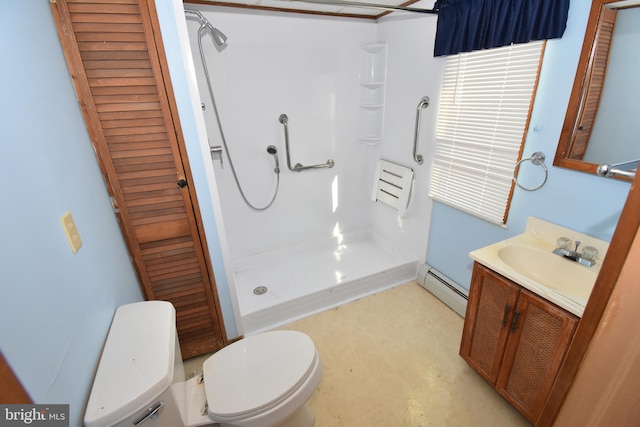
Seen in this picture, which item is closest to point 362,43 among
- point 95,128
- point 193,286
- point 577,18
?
point 577,18

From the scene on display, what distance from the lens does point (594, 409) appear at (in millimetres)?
544

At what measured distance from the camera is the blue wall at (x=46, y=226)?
0.66m

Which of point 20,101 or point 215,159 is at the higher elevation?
point 20,101

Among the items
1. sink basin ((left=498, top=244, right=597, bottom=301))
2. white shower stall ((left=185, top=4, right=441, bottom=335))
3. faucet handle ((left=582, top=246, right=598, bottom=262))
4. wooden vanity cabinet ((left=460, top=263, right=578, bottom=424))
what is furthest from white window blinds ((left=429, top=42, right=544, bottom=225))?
wooden vanity cabinet ((left=460, top=263, right=578, bottom=424))

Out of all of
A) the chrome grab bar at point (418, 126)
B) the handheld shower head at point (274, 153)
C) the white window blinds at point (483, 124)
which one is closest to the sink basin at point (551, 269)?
the white window blinds at point (483, 124)

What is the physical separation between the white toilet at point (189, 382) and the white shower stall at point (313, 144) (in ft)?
1.95

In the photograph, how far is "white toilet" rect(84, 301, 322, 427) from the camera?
88 centimetres

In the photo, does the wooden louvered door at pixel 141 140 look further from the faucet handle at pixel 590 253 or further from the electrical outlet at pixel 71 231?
the faucet handle at pixel 590 253

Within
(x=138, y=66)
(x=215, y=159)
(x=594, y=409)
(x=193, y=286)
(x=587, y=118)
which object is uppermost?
(x=138, y=66)

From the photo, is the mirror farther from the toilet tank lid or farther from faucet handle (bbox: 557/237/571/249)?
the toilet tank lid

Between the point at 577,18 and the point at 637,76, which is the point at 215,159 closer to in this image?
the point at 577,18

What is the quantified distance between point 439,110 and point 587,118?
847 millimetres

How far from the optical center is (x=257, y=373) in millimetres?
1216

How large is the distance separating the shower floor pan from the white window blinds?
0.83 metres
